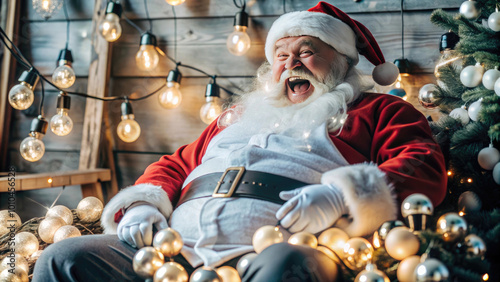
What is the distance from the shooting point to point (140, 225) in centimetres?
108

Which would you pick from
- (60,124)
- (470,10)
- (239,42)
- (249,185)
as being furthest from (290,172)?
(60,124)

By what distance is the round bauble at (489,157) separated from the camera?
1196 mm

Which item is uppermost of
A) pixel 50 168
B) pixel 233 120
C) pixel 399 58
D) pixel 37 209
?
pixel 399 58

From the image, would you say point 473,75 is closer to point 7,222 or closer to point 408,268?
point 408,268

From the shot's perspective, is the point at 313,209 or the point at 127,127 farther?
the point at 127,127

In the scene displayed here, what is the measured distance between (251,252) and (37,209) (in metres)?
1.50

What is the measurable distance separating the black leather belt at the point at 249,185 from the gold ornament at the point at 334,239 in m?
0.15

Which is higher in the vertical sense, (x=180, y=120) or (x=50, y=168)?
(x=180, y=120)

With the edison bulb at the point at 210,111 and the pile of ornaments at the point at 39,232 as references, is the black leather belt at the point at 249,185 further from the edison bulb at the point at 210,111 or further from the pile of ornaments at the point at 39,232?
the edison bulb at the point at 210,111

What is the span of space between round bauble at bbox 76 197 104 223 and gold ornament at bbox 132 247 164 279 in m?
0.68

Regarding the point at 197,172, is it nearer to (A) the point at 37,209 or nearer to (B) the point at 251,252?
(B) the point at 251,252

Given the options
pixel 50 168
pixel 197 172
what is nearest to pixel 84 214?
pixel 197 172

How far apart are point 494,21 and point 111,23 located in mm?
1322

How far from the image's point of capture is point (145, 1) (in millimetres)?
2043
